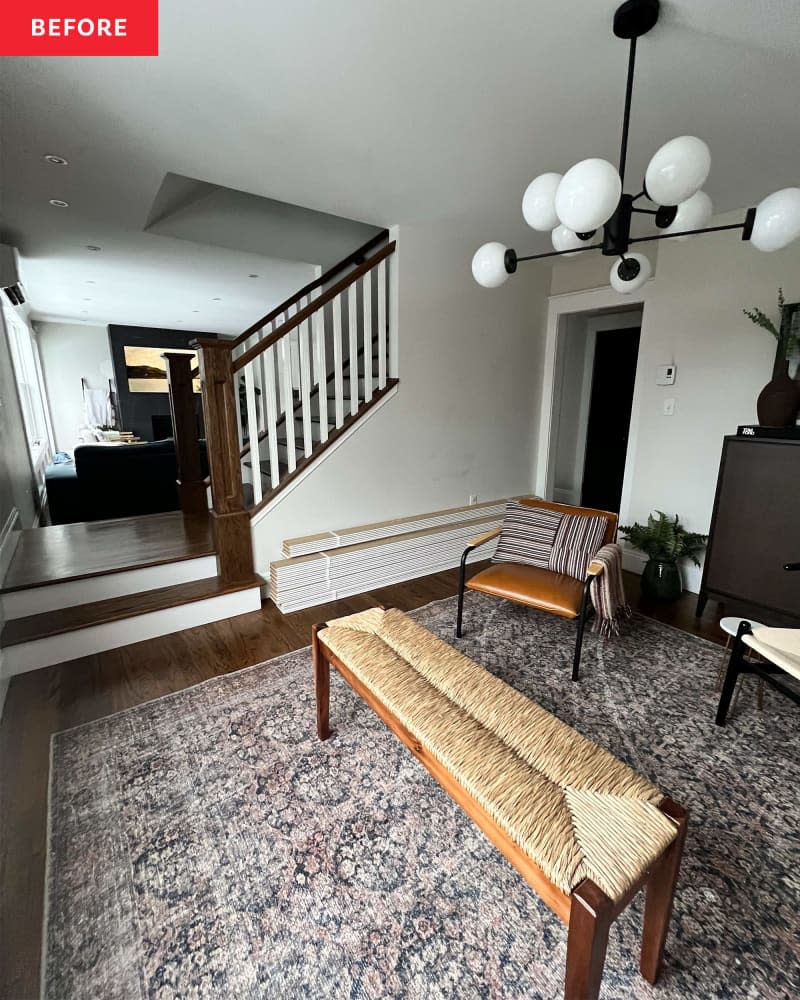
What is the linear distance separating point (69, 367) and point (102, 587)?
7.13m

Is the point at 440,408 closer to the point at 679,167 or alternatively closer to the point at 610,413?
the point at 610,413

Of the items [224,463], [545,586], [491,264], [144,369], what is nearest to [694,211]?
[491,264]

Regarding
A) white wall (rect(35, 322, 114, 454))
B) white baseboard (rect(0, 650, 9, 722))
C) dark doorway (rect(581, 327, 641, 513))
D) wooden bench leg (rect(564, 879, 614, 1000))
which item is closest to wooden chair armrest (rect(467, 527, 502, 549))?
wooden bench leg (rect(564, 879, 614, 1000))

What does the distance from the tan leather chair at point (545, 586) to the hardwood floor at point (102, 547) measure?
182 centimetres

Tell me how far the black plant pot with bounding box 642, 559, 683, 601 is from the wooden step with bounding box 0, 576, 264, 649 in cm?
271

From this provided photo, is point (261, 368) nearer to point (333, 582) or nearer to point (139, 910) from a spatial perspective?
point (333, 582)

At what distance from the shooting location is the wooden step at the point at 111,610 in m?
2.31

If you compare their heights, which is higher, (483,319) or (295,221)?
(295,221)

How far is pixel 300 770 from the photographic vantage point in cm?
168

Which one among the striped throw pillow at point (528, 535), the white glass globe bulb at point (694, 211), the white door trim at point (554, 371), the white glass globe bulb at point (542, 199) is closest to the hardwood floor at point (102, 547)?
the striped throw pillow at point (528, 535)

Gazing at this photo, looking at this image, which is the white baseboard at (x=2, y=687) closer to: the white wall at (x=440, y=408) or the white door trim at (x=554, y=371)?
the white wall at (x=440, y=408)

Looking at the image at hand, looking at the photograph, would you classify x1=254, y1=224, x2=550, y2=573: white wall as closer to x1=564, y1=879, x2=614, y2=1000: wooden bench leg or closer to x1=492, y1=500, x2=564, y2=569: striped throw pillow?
x1=492, y1=500, x2=564, y2=569: striped throw pillow

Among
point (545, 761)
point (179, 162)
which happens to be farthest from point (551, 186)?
point (179, 162)

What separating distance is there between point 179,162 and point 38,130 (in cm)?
59
